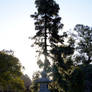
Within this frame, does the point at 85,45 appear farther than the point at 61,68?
Yes

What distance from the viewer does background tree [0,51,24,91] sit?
2297cm

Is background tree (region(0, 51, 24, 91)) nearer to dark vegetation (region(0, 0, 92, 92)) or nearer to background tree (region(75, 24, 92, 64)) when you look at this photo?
dark vegetation (region(0, 0, 92, 92))

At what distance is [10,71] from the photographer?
2347cm

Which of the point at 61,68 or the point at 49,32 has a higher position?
the point at 49,32

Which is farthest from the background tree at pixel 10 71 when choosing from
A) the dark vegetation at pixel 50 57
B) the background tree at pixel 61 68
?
the background tree at pixel 61 68

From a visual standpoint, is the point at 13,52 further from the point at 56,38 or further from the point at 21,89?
the point at 56,38

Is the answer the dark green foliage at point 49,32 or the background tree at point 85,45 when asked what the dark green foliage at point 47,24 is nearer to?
the dark green foliage at point 49,32

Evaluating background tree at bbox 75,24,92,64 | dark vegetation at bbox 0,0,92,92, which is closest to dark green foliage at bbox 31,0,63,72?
dark vegetation at bbox 0,0,92,92

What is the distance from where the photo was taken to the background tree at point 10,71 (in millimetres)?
22969

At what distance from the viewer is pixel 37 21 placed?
21.8 meters

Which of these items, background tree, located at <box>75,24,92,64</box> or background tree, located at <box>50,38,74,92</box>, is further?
background tree, located at <box>75,24,92,64</box>

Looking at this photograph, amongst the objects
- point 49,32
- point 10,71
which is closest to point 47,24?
point 49,32

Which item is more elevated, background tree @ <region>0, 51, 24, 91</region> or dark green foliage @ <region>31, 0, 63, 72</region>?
dark green foliage @ <region>31, 0, 63, 72</region>

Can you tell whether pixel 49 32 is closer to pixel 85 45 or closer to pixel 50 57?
pixel 50 57
